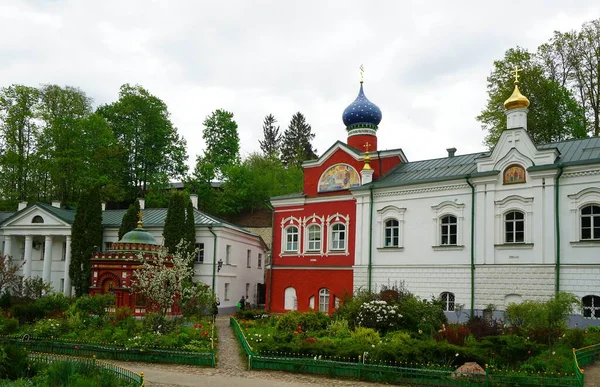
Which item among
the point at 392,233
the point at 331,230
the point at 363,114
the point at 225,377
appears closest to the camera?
the point at 225,377

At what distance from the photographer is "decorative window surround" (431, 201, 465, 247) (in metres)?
23.5

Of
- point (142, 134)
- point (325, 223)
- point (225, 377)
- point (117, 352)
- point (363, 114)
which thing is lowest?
point (225, 377)

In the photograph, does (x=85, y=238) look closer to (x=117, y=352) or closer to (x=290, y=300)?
(x=290, y=300)

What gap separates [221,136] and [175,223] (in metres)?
20.8

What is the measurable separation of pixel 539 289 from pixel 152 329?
13.8 metres

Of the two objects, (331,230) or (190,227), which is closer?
(331,230)

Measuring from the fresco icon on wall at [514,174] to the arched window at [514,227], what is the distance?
4.04ft

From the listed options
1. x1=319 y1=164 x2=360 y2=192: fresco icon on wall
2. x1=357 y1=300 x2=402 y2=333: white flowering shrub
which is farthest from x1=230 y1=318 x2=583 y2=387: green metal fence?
x1=319 y1=164 x2=360 y2=192: fresco icon on wall

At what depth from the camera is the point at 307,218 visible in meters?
28.7

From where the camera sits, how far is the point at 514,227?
72.4 ft

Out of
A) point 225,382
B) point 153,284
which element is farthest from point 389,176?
point 225,382

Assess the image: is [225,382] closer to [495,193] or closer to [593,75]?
[495,193]

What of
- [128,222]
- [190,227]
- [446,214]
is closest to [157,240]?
[128,222]

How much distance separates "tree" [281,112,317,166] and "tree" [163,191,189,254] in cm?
3240
